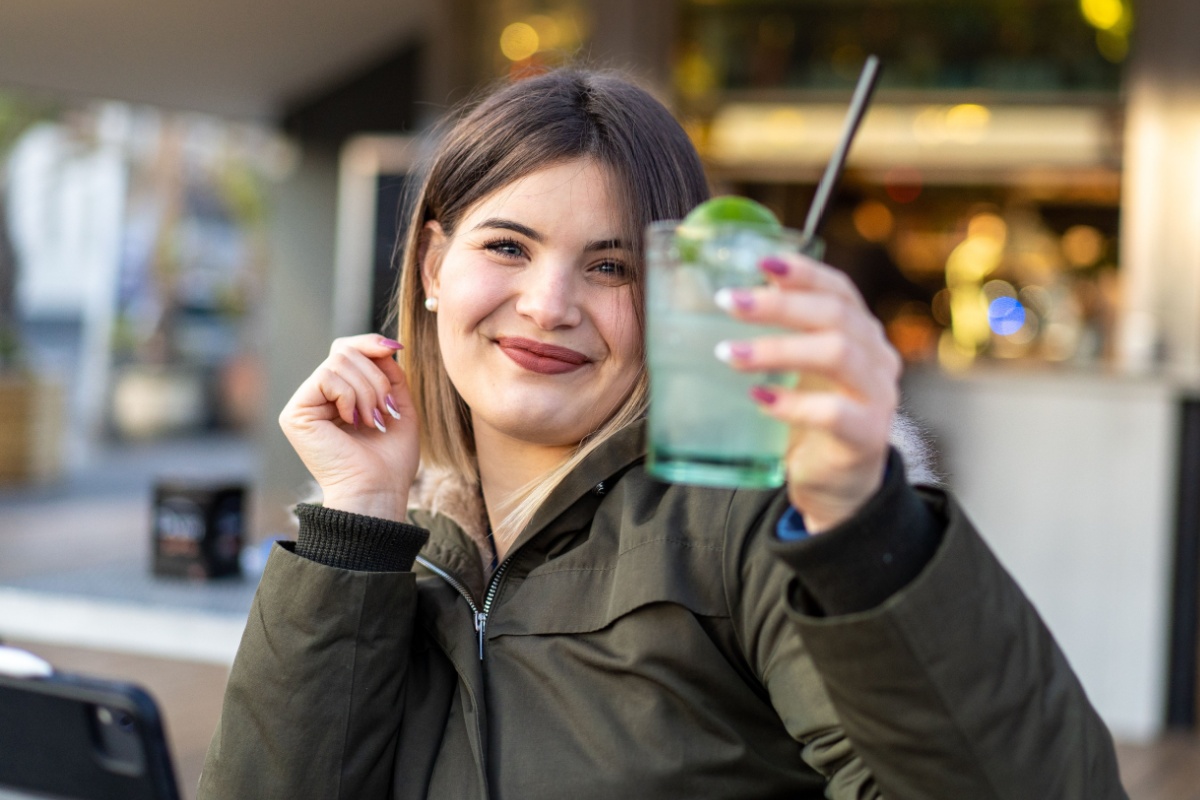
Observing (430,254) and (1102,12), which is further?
(1102,12)

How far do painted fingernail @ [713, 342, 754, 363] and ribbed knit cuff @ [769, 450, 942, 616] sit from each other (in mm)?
135

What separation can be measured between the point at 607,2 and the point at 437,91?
1.07 m

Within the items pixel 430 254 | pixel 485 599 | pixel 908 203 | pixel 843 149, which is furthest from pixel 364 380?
pixel 908 203

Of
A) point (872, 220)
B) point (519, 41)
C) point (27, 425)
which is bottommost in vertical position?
point (27, 425)

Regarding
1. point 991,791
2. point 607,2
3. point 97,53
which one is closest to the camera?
point 991,791

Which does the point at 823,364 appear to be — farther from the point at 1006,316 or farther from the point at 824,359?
the point at 1006,316

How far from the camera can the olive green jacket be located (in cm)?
82

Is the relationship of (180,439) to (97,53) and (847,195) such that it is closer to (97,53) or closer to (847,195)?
(97,53)

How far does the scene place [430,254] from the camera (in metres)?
1.46

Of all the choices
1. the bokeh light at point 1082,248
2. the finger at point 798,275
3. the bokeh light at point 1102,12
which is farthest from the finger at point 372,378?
the bokeh light at point 1082,248

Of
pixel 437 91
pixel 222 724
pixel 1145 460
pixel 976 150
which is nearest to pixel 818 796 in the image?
pixel 222 724

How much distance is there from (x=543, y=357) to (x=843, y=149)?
406 mm

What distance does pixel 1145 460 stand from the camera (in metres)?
4.05

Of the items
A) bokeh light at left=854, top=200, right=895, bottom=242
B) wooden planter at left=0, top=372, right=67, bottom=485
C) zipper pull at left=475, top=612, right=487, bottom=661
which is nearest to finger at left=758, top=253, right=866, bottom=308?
zipper pull at left=475, top=612, right=487, bottom=661
